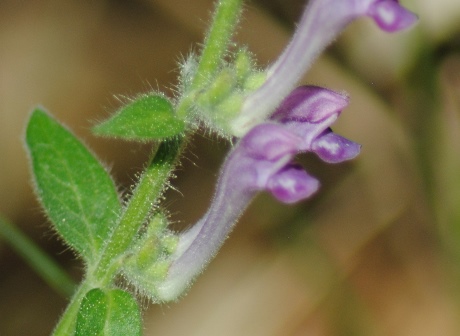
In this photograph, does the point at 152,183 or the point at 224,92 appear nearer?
the point at 224,92

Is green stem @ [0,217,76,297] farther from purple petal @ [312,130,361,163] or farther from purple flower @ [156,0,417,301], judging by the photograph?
purple petal @ [312,130,361,163]

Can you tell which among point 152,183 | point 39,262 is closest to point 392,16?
point 152,183

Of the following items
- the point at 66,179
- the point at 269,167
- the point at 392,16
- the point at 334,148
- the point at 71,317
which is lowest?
the point at 71,317

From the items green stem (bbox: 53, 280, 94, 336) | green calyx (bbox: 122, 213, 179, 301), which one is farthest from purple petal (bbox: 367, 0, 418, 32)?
green stem (bbox: 53, 280, 94, 336)

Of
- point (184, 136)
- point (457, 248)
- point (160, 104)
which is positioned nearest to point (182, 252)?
point (184, 136)

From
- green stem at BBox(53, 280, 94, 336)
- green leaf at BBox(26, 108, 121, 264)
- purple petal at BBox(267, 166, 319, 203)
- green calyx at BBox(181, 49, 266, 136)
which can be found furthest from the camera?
green leaf at BBox(26, 108, 121, 264)

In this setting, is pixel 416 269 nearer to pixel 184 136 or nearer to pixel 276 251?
pixel 276 251

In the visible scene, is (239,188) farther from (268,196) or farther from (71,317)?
(268,196)

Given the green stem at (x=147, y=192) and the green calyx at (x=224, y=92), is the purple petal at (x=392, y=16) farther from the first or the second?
the green stem at (x=147, y=192)

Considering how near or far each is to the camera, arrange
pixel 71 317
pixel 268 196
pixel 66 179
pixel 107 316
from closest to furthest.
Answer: pixel 107 316 → pixel 71 317 → pixel 66 179 → pixel 268 196
